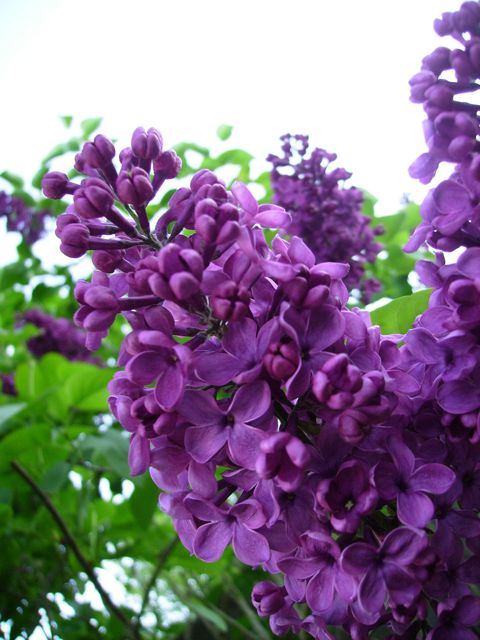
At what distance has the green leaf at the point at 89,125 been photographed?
195 cm

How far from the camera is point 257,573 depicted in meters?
1.71

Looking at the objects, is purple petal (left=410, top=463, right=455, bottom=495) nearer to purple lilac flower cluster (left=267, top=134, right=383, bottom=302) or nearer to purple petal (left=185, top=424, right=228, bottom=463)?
purple petal (left=185, top=424, right=228, bottom=463)


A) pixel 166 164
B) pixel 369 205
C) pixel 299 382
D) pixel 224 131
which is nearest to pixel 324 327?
pixel 299 382

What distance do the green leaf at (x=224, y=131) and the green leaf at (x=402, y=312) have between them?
1.08 m

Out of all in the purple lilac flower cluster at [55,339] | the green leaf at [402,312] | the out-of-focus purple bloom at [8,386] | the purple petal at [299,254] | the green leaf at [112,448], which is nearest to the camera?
the purple petal at [299,254]

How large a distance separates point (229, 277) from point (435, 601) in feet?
1.22

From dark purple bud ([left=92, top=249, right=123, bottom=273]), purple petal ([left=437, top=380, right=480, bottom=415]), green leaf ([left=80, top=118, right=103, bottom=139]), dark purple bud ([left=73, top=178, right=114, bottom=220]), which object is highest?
dark purple bud ([left=73, top=178, right=114, bottom=220])

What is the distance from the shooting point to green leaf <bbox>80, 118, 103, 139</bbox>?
195 cm

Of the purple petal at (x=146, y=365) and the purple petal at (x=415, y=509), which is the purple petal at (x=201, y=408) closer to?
the purple petal at (x=146, y=365)

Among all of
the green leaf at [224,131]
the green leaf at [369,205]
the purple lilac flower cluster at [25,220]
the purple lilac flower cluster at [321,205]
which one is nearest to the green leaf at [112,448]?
the purple lilac flower cluster at [321,205]

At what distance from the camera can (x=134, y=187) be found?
0.65 m

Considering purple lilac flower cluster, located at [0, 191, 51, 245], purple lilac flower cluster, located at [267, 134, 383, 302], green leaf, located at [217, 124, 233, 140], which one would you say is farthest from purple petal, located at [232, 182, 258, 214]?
purple lilac flower cluster, located at [0, 191, 51, 245]

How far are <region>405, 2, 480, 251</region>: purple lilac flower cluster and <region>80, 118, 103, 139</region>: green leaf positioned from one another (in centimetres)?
143

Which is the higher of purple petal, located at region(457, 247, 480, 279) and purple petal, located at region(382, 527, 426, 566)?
purple petal, located at region(457, 247, 480, 279)
